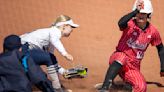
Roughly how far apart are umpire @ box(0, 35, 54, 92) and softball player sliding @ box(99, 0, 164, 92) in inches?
66.5

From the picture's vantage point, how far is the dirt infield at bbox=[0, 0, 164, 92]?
28.9 feet

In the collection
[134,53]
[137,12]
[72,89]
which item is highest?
[137,12]

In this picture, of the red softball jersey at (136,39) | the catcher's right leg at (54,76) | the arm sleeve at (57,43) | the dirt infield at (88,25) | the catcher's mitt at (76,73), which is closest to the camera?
the catcher's right leg at (54,76)

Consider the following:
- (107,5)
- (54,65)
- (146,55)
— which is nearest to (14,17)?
(107,5)

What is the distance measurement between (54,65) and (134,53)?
1161mm

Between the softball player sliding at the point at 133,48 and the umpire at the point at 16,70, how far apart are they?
1.69 meters

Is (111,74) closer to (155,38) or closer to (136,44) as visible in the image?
(136,44)

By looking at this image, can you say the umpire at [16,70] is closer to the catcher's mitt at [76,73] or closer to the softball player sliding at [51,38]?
the softball player sliding at [51,38]

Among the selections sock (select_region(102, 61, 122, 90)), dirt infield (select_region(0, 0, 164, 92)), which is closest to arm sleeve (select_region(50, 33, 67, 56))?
sock (select_region(102, 61, 122, 90))

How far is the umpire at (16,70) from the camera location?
18.2 ft

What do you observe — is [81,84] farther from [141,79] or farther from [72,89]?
[141,79]

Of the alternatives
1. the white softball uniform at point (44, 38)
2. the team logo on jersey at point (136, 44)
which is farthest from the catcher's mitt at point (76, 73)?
the team logo on jersey at point (136, 44)

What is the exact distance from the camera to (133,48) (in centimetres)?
725

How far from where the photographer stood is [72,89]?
7.64 metres
